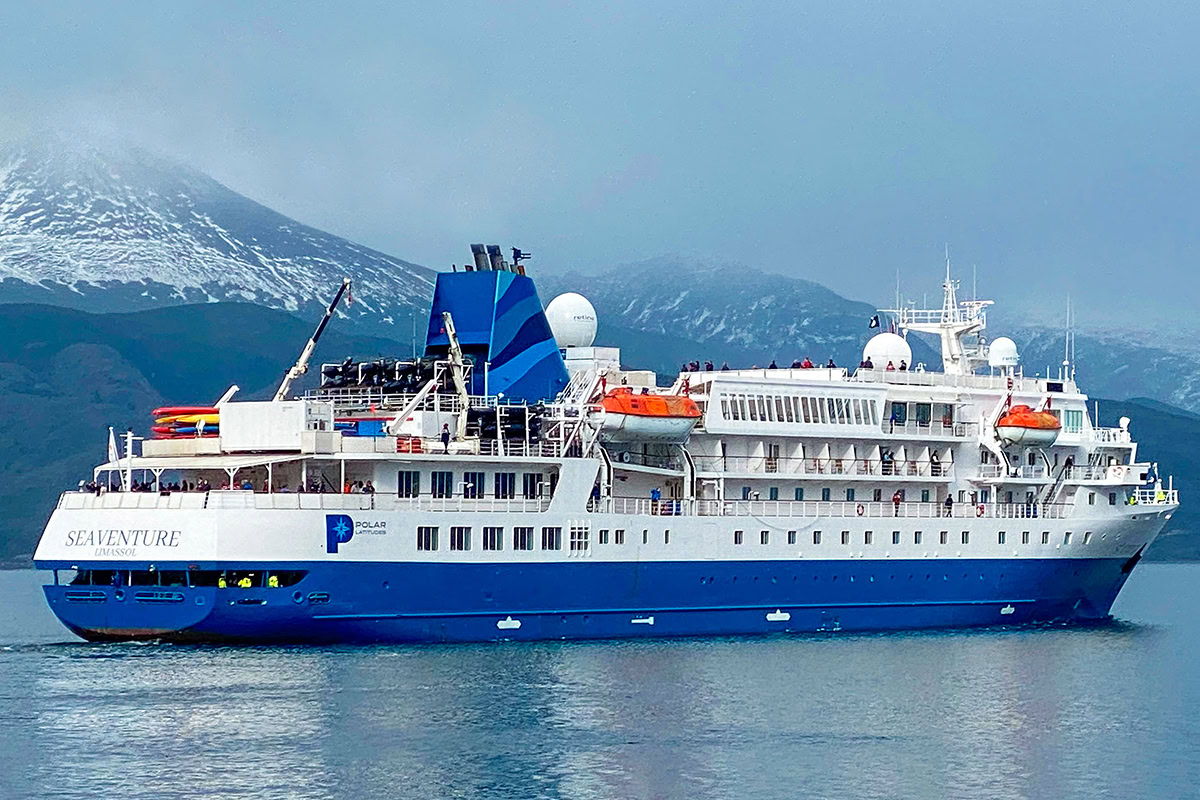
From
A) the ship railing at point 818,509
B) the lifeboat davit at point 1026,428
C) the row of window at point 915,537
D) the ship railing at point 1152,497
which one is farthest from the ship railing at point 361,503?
the ship railing at point 1152,497

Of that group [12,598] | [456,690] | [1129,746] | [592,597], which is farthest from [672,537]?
[12,598]

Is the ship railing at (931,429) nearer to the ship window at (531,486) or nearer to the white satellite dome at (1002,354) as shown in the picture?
the white satellite dome at (1002,354)

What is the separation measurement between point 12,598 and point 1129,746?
64916 mm

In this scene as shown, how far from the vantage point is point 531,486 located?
52938 mm

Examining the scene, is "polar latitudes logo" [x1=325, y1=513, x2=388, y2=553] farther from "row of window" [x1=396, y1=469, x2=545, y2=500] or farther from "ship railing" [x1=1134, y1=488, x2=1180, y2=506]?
"ship railing" [x1=1134, y1=488, x2=1180, y2=506]

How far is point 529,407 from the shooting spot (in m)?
53.3

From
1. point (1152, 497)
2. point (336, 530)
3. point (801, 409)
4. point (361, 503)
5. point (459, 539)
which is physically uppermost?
point (801, 409)

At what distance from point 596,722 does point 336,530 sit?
1120 cm

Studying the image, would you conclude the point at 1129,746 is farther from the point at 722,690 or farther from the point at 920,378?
the point at 920,378

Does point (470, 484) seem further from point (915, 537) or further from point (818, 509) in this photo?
point (915, 537)

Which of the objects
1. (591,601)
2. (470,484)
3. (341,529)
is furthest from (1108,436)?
(341,529)

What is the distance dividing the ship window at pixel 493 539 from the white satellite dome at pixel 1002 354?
70.6ft

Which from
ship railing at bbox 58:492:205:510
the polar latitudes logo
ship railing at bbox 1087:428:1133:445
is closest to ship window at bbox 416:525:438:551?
the polar latitudes logo

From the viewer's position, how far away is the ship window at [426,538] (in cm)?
5034
